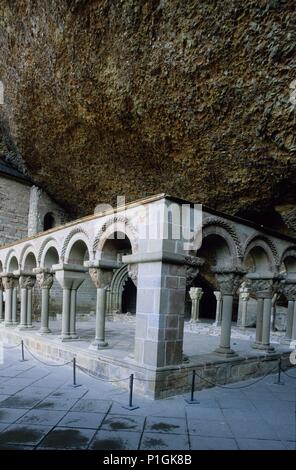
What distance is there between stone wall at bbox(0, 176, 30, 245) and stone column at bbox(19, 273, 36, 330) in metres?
4.21

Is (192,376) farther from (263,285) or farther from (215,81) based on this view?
(215,81)

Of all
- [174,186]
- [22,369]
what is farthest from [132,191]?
[22,369]

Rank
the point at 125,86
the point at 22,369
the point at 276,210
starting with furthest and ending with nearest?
the point at 276,210 → the point at 125,86 → the point at 22,369

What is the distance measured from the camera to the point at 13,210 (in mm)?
13375

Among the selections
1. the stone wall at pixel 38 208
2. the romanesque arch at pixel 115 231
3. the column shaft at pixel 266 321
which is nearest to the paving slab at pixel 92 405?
the romanesque arch at pixel 115 231

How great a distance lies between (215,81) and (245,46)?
97 centimetres

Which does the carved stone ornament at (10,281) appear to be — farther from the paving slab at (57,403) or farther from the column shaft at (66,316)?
the paving slab at (57,403)

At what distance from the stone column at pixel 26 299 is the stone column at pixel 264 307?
20.0 feet

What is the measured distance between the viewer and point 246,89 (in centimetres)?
750

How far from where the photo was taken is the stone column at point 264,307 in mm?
6867

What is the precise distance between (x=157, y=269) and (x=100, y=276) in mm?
1896

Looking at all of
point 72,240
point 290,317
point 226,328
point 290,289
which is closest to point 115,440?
point 226,328

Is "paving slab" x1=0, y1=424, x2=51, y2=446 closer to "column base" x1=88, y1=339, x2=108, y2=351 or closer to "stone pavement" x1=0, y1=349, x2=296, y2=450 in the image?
"stone pavement" x1=0, y1=349, x2=296, y2=450

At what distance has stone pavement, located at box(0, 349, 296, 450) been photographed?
329 cm
